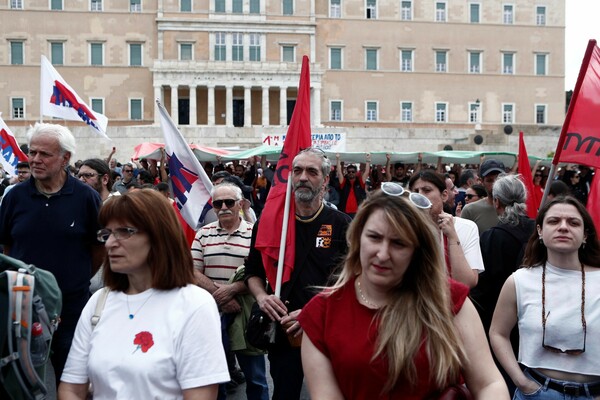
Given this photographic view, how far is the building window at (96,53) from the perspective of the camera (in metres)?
46.7

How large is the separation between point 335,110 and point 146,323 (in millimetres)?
46628

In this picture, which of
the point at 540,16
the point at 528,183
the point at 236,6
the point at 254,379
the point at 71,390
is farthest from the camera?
the point at 540,16

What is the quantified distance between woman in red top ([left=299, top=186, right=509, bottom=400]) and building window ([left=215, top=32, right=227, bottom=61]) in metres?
46.5

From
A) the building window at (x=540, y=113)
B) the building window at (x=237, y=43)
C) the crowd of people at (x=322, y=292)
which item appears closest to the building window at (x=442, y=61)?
the building window at (x=540, y=113)

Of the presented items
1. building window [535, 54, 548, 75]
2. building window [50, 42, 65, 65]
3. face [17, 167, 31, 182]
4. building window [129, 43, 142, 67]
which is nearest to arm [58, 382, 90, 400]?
face [17, 167, 31, 182]

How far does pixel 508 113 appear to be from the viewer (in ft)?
167

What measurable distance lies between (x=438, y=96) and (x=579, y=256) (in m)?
47.8

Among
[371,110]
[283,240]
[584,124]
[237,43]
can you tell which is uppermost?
[237,43]

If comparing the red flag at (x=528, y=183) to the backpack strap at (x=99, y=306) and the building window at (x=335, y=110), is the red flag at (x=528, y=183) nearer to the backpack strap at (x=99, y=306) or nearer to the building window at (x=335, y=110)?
the backpack strap at (x=99, y=306)

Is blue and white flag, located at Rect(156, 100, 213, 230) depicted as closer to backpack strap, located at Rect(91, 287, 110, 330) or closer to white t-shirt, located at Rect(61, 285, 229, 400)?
backpack strap, located at Rect(91, 287, 110, 330)

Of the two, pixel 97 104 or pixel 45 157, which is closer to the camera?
pixel 45 157

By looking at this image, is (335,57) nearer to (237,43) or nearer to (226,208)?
(237,43)

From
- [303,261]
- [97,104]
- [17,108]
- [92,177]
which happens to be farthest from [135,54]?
[303,261]

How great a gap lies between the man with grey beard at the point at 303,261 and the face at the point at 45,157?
122 centimetres
